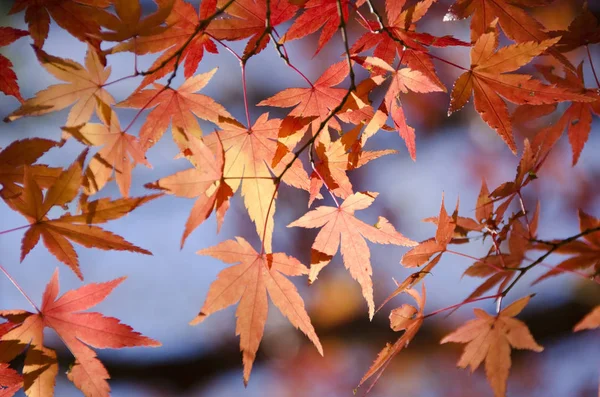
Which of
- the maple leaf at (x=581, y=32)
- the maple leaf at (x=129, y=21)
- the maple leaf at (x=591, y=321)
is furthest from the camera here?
the maple leaf at (x=581, y=32)

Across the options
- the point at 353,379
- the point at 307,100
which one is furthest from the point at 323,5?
the point at 353,379

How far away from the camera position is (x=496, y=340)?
690mm

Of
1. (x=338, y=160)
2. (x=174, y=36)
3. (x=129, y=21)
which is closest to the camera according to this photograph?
(x=129, y=21)

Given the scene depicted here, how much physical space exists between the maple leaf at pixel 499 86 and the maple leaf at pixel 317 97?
0.68 ft

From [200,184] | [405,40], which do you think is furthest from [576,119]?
[200,184]

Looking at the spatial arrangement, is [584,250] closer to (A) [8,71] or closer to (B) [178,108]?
(B) [178,108]

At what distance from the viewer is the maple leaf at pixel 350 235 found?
2.69 ft

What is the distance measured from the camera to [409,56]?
842 mm

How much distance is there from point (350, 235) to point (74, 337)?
1.79ft

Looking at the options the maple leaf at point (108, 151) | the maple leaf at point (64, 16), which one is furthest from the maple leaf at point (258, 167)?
the maple leaf at point (64, 16)

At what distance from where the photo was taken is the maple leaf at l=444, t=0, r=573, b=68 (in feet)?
2.61

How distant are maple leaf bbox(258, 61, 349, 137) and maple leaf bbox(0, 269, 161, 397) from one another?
16.9 inches

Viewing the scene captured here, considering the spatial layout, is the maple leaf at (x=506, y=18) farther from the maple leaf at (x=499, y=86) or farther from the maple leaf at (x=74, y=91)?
the maple leaf at (x=74, y=91)

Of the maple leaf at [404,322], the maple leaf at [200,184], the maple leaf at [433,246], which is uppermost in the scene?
the maple leaf at [200,184]
